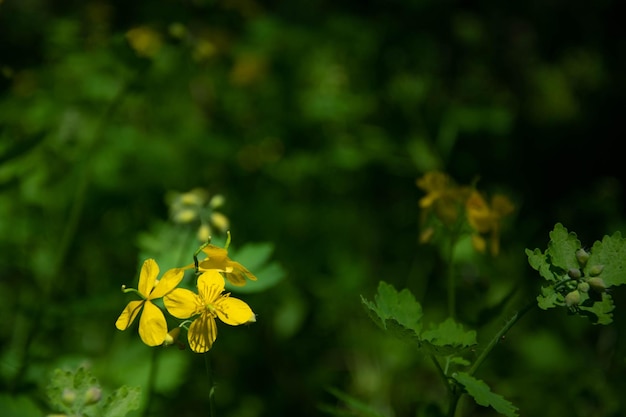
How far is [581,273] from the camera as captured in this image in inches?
48.6

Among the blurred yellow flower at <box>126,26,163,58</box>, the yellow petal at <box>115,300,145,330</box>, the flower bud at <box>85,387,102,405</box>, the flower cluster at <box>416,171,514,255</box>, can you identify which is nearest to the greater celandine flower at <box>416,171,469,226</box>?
the flower cluster at <box>416,171,514,255</box>

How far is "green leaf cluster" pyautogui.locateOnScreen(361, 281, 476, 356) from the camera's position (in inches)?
47.1

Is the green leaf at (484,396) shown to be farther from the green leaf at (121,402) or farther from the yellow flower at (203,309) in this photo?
the green leaf at (121,402)

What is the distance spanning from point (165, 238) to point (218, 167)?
4.37 feet

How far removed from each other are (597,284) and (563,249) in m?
0.10

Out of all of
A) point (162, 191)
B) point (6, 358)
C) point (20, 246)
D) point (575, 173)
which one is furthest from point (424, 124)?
point (6, 358)

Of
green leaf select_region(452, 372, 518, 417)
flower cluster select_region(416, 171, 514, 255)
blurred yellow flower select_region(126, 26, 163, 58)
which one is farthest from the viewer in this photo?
blurred yellow flower select_region(126, 26, 163, 58)

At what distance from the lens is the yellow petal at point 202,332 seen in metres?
1.23

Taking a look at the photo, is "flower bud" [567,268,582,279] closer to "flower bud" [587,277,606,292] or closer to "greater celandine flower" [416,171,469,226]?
"flower bud" [587,277,606,292]

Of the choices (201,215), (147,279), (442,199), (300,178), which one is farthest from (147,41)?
(147,279)

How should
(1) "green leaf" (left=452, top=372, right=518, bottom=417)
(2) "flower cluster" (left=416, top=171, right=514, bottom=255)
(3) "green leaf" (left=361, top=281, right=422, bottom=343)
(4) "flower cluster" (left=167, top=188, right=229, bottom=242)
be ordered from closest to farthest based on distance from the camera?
(1) "green leaf" (left=452, top=372, right=518, bottom=417)
(3) "green leaf" (left=361, top=281, right=422, bottom=343)
(2) "flower cluster" (left=416, top=171, right=514, bottom=255)
(4) "flower cluster" (left=167, top=188, right=229, bottom=242)

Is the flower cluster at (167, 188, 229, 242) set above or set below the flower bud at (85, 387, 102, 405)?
below

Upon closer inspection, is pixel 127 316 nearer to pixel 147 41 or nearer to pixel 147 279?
pixel 147 279

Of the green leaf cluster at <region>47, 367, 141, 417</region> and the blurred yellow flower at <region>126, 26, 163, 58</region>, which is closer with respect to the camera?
the green leaf cluster at <region>47, 367, 141, 417</region>
